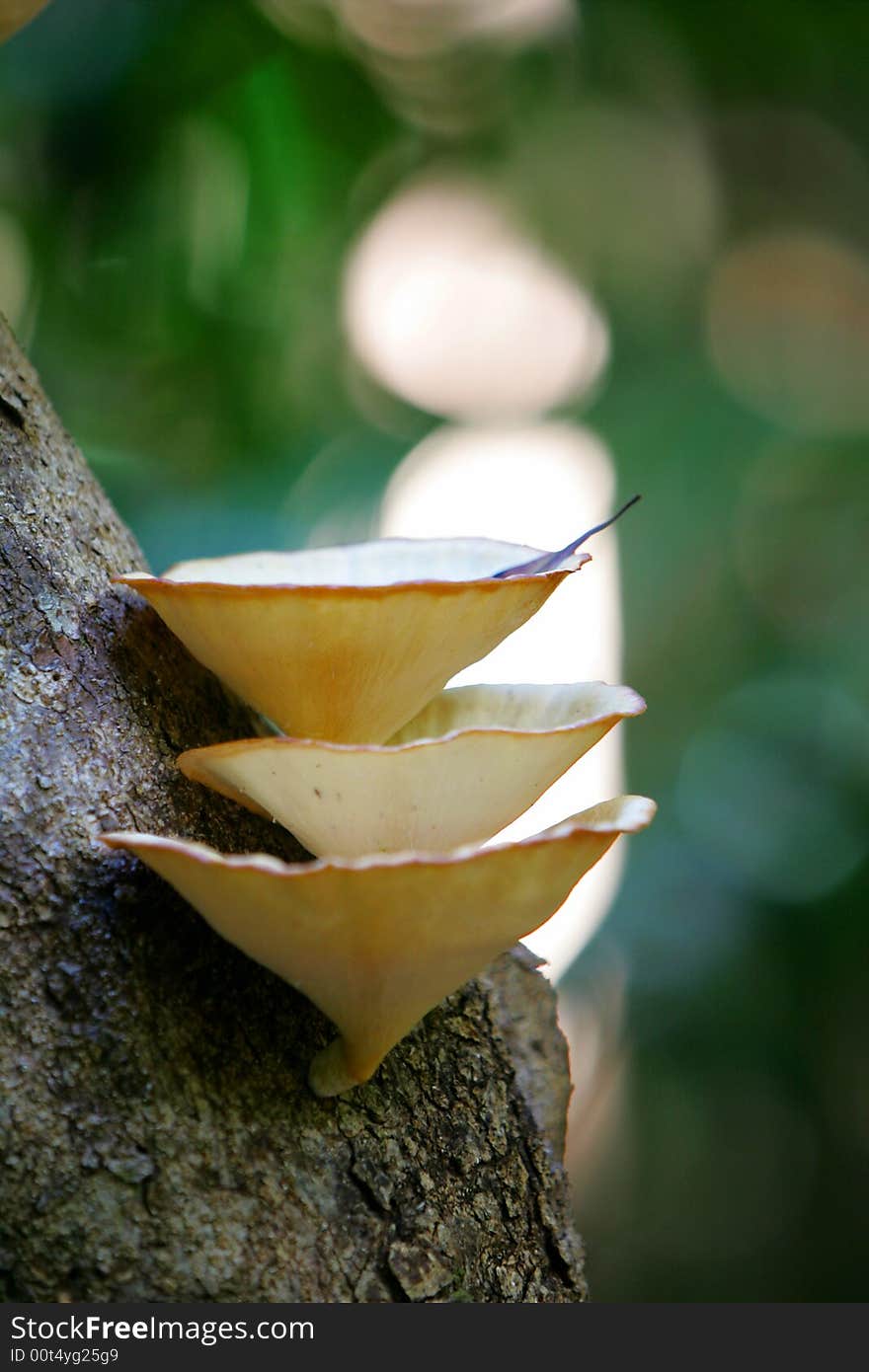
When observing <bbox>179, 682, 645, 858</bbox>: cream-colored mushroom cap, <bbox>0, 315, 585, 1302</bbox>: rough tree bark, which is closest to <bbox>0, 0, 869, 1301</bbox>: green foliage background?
<bbox>0, 315, 585, 1302</bbox>: rough tree bark

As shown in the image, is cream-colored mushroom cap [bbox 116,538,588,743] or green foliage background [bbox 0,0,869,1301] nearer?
cream-colored mushroom cap [bbox 116,538,588,743]

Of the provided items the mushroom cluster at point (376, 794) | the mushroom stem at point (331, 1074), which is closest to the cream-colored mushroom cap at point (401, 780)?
the mushroom cluster at point (376, 794)

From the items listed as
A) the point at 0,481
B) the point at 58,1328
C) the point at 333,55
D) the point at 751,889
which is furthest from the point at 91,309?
the point at 751,889

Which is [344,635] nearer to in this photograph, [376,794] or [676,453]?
[376,794]

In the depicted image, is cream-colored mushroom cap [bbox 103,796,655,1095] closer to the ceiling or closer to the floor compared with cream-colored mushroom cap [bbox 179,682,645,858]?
closer to the floor

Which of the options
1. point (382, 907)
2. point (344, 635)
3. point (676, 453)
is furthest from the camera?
point (676, 453)

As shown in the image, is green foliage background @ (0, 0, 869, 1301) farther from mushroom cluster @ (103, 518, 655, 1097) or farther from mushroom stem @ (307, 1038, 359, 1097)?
mushroom stem @ (307, 1038, 359, 1097)

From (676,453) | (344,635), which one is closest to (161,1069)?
(344,635)
